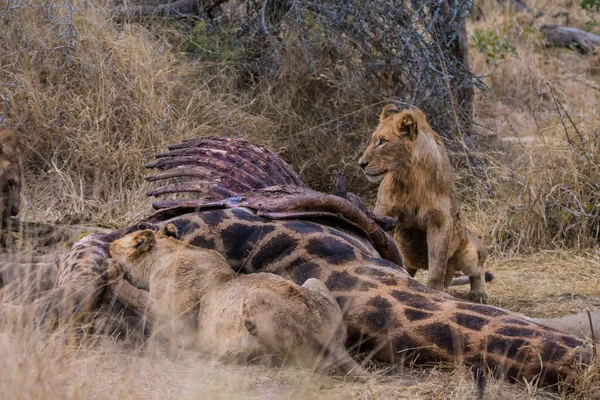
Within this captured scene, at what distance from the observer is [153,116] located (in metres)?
8.12

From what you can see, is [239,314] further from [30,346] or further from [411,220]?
[411,220]

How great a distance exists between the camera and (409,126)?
6324 mm

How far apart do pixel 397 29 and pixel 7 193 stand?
173 inches

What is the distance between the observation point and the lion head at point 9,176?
218 inches

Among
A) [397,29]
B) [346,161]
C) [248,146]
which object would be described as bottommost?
[346,161]

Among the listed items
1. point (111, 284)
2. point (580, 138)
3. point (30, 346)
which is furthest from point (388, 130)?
point (30, 346)

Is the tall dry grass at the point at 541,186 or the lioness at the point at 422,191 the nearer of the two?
the lioness at the point at 422,191

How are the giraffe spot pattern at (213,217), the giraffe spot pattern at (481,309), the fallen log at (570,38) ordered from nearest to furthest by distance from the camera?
1. the giraffe spot pattern at (481,309)
2. the giraffe spot pattern at (213,217)
3. the fallen log at (570,38)

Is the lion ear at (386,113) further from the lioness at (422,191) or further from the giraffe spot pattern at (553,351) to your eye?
the giraffe spot pattern at (553,351)

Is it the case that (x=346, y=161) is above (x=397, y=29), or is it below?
below

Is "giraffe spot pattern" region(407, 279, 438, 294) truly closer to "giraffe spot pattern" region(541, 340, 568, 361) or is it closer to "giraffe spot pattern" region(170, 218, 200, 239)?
"giraffe spot pattern" region(541, 340, 568, 361)

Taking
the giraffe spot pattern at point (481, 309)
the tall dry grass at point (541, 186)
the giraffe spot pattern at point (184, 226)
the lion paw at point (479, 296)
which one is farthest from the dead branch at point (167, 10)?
the giraffe spot pattern at point (481, 309)

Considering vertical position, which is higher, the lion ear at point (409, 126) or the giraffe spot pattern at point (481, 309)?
the lion ear at point (409, 126)

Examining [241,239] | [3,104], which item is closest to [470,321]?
[241,239]
